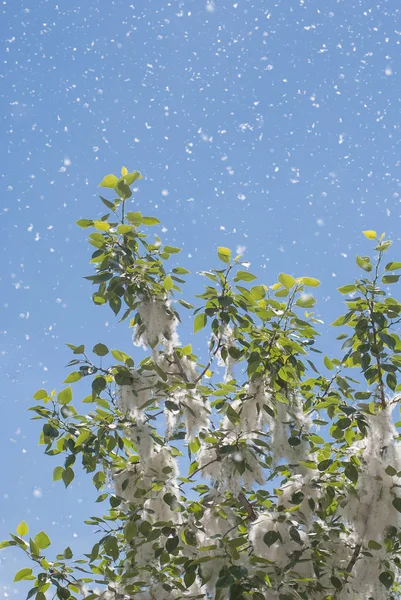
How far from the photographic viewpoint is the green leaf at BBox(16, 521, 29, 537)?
2078 millimetres

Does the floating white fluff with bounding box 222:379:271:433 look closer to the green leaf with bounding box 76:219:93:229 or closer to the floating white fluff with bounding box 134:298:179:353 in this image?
the floating white fluff with bounding box 134:298:179:353

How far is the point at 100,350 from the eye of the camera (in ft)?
6.83

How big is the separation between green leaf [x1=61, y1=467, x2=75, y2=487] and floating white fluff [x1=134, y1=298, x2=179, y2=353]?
43cm

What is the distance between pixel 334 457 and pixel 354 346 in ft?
1.13

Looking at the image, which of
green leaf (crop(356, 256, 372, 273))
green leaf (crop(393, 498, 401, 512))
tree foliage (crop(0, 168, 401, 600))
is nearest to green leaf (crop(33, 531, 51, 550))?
tree foliage (crop(0, 168, 401, 600))

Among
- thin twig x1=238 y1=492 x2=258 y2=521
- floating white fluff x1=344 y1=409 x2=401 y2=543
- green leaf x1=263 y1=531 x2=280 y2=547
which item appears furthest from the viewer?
thin twig x1=238 y1=492 x2=258 y2=521

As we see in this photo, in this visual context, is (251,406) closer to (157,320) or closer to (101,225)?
(157,320)

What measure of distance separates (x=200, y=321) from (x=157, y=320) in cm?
13

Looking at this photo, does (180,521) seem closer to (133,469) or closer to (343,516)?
(133,469)

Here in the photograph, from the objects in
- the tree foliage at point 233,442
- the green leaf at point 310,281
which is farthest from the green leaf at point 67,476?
the green leaf at point 310,281

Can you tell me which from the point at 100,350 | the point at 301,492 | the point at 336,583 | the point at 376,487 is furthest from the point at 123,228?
the point at 336,583

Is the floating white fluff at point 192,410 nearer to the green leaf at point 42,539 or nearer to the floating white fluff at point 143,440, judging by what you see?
the floating white fluff at point 143,440

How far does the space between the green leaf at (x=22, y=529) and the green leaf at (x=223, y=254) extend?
94 centimetres

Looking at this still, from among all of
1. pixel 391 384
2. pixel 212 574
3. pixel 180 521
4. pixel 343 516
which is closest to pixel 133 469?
pixel 180 521
